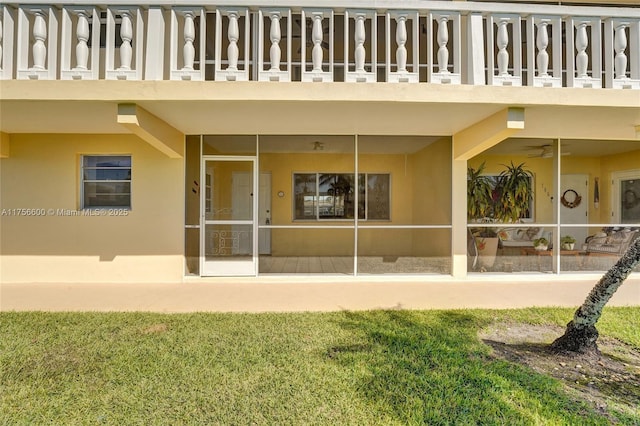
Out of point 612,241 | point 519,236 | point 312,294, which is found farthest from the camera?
point 612,241

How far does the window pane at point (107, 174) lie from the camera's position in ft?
21.8

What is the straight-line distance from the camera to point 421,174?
7.35m

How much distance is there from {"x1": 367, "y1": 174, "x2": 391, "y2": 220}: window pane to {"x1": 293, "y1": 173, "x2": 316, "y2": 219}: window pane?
1.38m

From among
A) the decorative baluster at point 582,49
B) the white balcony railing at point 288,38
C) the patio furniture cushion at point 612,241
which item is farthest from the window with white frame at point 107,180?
the patio furniture cushion at point 612,241

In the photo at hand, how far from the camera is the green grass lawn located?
103 inches

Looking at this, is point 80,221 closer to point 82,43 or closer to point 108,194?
point 108,194

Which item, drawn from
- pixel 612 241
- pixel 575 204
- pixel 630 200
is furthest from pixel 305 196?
pixel 630 200

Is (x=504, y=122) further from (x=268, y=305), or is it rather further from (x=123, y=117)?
(x=123, y=117)

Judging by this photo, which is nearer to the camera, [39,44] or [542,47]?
[39,44]

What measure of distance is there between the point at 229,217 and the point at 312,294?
2.27 m

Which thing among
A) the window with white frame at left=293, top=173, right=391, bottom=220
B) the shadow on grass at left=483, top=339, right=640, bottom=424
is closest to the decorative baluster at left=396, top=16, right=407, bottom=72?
the window with white frame at left=293, top=173, right=391, bottom=220

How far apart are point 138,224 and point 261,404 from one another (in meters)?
5.01

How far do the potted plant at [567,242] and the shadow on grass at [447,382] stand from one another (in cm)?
436

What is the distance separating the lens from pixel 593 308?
339 cm
